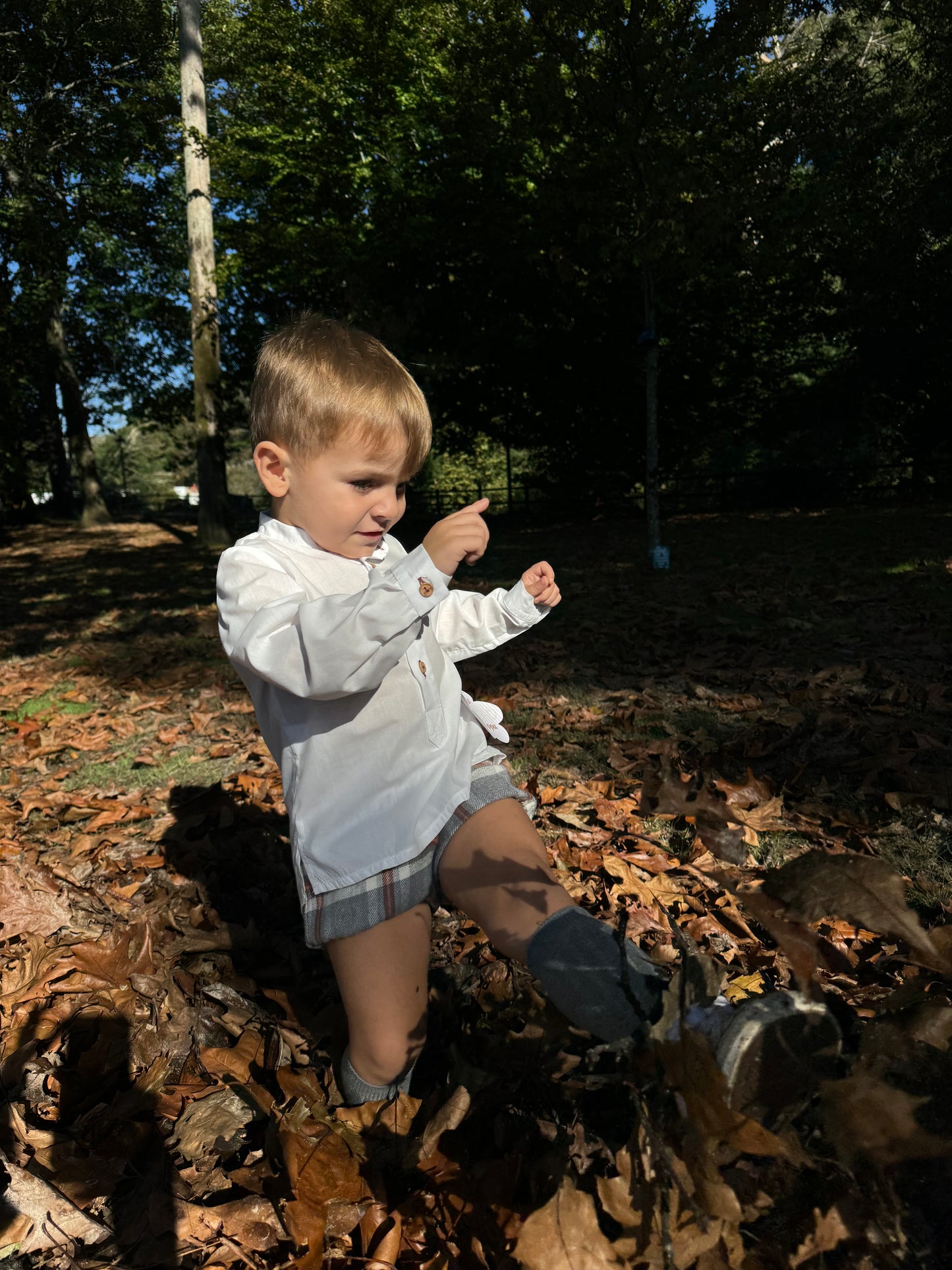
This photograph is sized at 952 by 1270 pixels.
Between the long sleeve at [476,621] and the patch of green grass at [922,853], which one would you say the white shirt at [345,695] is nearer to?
the long sleeve at [476,621]

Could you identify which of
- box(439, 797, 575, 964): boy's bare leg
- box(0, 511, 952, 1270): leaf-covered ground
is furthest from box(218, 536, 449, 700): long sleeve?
box(0, 511, 952, 1270): leaf-covered ground

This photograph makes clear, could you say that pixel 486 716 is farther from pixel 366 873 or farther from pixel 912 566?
pixel 912 566

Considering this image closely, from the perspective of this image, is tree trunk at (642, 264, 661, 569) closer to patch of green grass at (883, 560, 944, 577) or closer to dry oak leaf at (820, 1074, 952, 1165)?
→ patch of green grass at (883, 560, 944, 577)

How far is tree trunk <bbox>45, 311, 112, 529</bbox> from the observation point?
21.3 metres

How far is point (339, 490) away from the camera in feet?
6.14

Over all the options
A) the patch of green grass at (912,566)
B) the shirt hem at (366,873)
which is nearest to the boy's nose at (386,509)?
the shirt hem at (366,873)

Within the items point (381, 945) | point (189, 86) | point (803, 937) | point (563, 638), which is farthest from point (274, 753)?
point (189, 86)

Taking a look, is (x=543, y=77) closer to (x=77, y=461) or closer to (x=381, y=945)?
(x=381, y=945)

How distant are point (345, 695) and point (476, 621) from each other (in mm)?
621

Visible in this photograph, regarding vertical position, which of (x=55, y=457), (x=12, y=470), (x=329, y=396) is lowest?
(x=329, y=396)

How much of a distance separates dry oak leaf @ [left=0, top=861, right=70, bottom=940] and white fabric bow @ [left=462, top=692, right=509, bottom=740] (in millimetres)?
1700

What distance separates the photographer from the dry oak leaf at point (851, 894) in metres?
1.22

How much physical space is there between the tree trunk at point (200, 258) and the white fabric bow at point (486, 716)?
13744 millimetres

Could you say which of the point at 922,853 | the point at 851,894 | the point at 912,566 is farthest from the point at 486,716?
the point at 912,566
